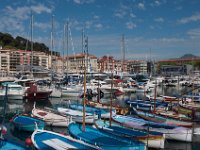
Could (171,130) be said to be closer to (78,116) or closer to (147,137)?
(147,137)

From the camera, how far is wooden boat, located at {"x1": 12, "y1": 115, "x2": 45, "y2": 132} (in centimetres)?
2339

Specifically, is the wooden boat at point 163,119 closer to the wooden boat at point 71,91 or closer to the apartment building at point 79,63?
the apartment building at point 79,63

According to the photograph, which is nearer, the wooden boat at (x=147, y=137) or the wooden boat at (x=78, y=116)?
the wooden boat at (x=147, y=137)

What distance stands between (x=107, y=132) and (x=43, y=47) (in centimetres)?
16233

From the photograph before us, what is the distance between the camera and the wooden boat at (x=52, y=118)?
84.4 ft

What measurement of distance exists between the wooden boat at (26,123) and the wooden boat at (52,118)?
64.7 inches

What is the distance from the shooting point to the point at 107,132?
756 inches

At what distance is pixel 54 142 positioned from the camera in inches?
Result: 654

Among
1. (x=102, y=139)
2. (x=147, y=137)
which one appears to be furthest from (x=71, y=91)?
(x=102, y=139)

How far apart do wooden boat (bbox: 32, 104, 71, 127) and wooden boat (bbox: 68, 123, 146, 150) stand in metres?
5.08

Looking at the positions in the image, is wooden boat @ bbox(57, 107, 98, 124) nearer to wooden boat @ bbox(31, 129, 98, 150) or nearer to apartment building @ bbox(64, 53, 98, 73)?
wooden boat @ bbox(31, 129, 98, 150)

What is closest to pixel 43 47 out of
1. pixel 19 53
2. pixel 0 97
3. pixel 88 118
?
pixel 19 53

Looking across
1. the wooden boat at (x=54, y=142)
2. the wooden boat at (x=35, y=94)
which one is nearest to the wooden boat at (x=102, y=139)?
the wooden boat at (x=54, y=142)

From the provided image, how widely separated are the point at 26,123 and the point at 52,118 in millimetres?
3041
